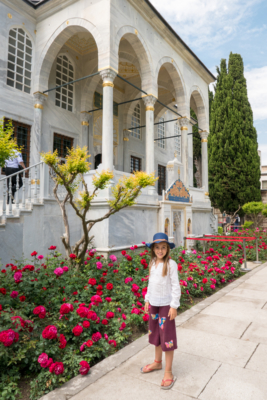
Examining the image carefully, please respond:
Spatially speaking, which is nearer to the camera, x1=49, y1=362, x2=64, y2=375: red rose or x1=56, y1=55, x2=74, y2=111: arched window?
x1=49, y1=362, x2=64, y2=375: red rose

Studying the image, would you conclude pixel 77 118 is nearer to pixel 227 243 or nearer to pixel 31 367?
pixel 227 243

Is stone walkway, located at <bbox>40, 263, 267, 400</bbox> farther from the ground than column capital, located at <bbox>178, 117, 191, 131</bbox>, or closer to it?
closer to it

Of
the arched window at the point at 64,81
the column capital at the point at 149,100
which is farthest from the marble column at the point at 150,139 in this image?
the arched window at the point at 64,81

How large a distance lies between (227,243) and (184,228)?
1.66 meters

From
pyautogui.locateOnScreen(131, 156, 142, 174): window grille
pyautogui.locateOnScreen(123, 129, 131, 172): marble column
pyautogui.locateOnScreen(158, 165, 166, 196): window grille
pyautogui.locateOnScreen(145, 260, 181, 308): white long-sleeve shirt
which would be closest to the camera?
pyautogui.locateOnScreen(145, 260, 181, 308): white long-sleeve shirt

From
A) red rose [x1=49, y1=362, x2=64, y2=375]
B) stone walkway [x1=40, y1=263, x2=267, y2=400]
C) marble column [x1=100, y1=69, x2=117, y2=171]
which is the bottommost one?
stone walkway [x1=40, y1=263, x2=267, y2=400]

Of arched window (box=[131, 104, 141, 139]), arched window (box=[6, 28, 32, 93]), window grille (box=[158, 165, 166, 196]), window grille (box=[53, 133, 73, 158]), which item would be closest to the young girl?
arched window (box=[6, 28, 32, 93])

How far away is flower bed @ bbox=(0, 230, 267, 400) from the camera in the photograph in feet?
8.79

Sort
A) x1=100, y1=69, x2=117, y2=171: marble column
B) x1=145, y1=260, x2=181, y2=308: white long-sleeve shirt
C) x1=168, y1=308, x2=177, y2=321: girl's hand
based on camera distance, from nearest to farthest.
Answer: x1=168, y1=308, x2=177, y2=321: girl's hand < x1=145, y1=260, x2=181, y2=308: white long-sleeve shirt < x1=100, y1=69, x2=117, y2=171: marble column

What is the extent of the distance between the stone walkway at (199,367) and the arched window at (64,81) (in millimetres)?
9532

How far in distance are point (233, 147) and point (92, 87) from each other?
41.8 ft

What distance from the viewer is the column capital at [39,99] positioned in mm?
9771

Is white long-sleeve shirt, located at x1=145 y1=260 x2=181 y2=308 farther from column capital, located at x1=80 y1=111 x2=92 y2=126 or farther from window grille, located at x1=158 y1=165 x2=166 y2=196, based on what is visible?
window grille, located at x1=158 y1=165 x2=166 y2=196

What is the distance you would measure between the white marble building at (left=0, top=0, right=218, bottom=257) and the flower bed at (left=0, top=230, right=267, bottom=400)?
2.22 metres
